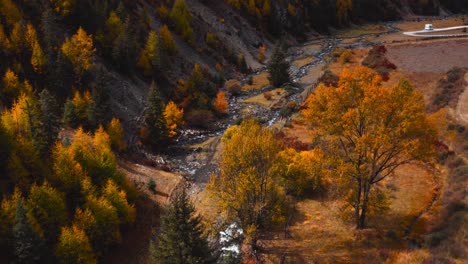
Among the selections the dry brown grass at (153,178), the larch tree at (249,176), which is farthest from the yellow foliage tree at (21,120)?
the larch tree at (249,176)

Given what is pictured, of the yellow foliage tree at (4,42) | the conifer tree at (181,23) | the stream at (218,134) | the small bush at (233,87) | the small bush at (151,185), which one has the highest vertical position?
the conifer tree at (181,23)

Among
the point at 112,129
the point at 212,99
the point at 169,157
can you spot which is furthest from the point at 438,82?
the point at 112,129

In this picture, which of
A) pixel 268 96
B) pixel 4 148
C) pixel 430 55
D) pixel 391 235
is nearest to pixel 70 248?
pixel 4 148

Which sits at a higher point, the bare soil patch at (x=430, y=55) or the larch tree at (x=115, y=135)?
the bare soil patch at (x=430, y=55)

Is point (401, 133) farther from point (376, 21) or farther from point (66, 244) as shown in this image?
point (376, 21)

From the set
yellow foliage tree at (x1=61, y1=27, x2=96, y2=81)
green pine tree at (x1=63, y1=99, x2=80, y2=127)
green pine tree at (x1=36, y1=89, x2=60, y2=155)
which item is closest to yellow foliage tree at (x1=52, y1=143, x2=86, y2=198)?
green pine tree at (x1=36, y1=89, x2=60, y2=155)

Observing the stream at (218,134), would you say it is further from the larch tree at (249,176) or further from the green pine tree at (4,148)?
the green pine tree at (4,148)

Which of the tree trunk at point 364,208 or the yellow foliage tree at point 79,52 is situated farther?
the yellow foliage tree at point 79,52

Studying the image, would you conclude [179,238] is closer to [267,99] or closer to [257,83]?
[267,99]
